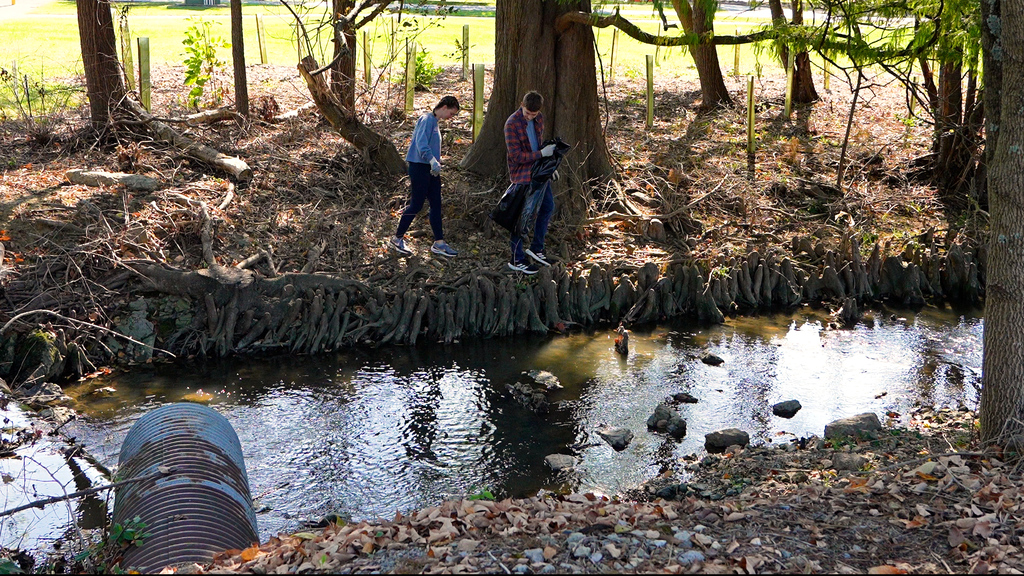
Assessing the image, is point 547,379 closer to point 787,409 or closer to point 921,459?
point 787,409

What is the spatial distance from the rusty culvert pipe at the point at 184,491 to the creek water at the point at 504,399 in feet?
2.47

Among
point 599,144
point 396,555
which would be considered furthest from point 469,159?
point 396,555

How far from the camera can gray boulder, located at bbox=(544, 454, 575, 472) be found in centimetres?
696

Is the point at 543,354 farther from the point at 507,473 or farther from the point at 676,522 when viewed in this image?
the point at 676,522

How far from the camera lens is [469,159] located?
12711 mm

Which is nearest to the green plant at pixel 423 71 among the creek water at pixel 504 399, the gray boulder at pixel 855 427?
the creek water at pixel 504 399

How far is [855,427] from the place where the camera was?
7.15 metres

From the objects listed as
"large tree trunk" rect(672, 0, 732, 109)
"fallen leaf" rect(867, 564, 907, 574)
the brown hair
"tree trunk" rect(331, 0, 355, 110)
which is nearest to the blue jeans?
the brown hair

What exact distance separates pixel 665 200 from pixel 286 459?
749 cm

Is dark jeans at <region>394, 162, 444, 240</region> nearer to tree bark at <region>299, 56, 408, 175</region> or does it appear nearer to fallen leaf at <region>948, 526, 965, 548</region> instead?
tree bark at <region>299, 56, 408, 175</region>

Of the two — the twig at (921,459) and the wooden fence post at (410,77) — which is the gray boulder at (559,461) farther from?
the wooden fence post at (410,77)

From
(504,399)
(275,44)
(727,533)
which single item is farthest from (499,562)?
(275,44)

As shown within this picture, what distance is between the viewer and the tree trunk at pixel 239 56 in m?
12.9

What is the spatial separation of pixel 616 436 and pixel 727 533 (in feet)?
8.75
